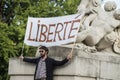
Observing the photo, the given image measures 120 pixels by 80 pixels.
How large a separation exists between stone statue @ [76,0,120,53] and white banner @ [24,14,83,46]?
0.58 meters

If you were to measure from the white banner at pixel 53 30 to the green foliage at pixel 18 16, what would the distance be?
8.45 metres

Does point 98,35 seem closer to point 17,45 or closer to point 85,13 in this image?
point 85,13

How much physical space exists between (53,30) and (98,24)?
1.43m

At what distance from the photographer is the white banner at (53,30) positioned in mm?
10469

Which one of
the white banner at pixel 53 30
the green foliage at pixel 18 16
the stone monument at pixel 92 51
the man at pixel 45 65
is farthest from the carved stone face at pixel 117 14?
the green foliage at pixel 18 16

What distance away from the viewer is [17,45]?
20812 mm

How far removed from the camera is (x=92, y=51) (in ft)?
36.6

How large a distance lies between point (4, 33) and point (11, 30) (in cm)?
55

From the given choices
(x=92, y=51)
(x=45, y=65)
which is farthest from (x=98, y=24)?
(x=45, y=65)

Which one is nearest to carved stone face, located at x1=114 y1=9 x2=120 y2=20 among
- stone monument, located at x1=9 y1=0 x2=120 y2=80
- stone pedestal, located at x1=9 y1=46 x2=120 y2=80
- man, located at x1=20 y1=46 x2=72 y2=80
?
stone monument, located at x1=9 y1=0 x2=120 y2=80

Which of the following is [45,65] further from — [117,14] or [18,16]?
[18,16]

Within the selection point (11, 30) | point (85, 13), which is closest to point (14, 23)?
point (11, 30)

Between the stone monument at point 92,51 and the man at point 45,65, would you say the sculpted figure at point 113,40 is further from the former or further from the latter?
the man at point 45,65

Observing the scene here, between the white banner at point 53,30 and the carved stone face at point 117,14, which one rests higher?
the carved stone face at point 117,14
